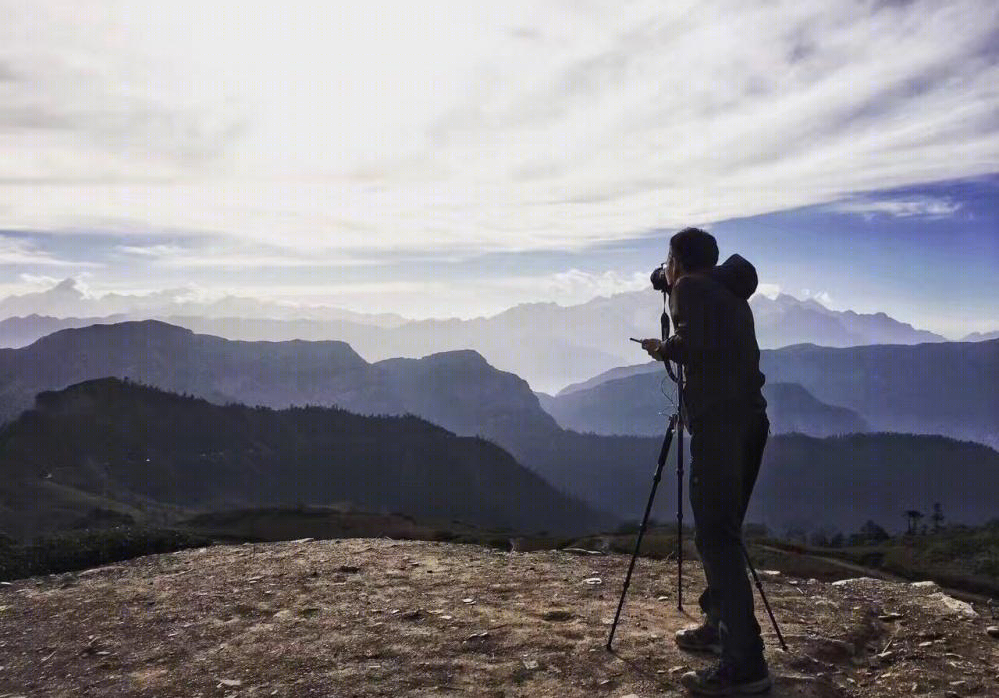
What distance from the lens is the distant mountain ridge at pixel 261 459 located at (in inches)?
4043

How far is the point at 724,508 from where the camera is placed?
5.53 m

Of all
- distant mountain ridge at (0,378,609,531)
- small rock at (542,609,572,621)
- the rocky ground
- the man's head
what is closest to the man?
the man's head

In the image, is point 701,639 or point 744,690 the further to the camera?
point 701,639

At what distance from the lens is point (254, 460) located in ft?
423

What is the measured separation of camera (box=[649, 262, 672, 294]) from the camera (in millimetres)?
6696

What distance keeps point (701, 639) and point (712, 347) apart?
274 cm

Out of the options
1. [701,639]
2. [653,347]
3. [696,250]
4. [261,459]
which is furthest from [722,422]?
[261,459]

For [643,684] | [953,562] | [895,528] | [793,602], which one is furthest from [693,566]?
[895,528]

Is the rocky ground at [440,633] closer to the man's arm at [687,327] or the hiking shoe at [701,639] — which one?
the hiking shoe at [701,639]

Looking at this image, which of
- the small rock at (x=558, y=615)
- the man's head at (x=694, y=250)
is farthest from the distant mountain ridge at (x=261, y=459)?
the man's head at (x=694, y=250)

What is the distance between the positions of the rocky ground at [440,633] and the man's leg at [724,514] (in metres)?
0.70

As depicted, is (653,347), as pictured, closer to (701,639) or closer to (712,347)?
(712,347)

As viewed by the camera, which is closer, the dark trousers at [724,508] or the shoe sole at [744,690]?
the shoe sole at [744,690]

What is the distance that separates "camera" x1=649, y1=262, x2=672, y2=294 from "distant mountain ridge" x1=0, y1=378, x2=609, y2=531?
315 feet
